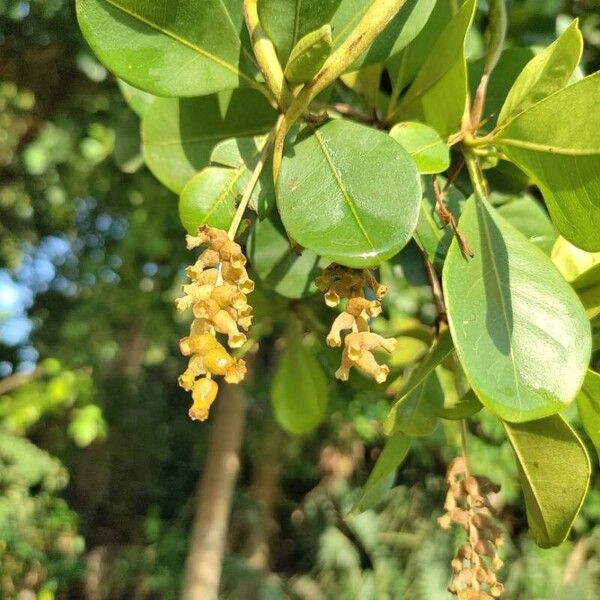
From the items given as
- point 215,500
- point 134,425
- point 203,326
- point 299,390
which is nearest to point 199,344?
point 203,326

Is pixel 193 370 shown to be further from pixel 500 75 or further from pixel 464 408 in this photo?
pixel 500 75

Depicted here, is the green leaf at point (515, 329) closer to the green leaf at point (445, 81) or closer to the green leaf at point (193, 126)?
the green leaf at point (445, 81)

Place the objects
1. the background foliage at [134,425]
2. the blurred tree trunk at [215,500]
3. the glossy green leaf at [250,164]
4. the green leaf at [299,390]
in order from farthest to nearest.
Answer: the blurred tree trunk at [215,500] < the background foliage at [134,425] < the green leaf at [299,390] < the glossy green leaf at [250,164]

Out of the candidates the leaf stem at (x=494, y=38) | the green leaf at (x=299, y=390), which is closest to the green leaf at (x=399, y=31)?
the leaf stem at (x=494, y=38)

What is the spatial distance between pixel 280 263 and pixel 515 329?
25 centimetres

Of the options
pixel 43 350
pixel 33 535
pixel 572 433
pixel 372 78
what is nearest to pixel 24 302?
pixel 43 350

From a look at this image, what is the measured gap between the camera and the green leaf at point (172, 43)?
1.37 ft

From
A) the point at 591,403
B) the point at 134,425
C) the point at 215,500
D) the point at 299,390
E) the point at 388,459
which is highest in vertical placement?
the point at 591,403

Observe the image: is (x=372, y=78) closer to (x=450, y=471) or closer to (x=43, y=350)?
(x=450, y=471)

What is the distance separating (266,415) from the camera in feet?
6.68

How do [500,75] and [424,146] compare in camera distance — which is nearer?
[424,146]

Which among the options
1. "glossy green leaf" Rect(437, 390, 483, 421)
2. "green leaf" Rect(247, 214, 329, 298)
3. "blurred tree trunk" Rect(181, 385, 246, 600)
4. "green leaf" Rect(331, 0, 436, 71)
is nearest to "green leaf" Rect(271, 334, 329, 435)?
"green leaf" Rect(247, 214, 329, 298)

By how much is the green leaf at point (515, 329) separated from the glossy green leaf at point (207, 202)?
15cm

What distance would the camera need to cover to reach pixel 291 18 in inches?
15.6
